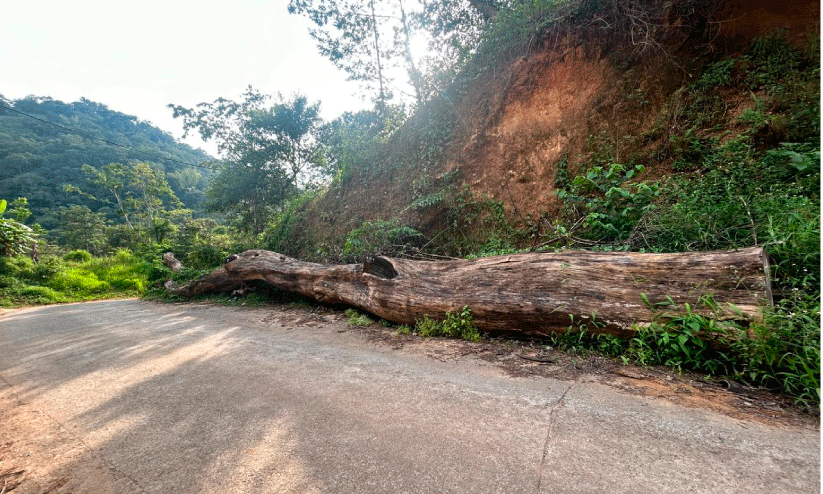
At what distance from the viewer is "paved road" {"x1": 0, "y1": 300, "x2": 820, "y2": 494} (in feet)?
3.93

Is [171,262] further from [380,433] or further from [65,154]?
[65,154]

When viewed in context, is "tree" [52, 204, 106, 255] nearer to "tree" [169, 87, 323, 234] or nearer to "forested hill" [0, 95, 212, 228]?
"forested hill" [0, 95, 212, 228]

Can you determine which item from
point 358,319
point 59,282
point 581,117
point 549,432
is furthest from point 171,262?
point 549,432

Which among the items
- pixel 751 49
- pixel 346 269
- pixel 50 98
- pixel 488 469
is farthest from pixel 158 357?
pixel 50 98

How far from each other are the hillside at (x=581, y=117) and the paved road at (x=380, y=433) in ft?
7.38

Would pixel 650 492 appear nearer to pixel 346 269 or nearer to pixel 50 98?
pixel 346 269

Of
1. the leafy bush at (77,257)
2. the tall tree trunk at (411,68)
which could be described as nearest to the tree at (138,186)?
the leafy bush at (77,257)

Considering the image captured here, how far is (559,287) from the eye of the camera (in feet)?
9.23

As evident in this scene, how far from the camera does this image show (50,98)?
51.2 m

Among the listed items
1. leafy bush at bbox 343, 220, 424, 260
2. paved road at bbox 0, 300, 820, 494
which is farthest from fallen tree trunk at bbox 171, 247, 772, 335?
leafy bush at bbox 343, 220, 424, 260

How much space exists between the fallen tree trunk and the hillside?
818mm

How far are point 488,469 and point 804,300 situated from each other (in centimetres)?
237

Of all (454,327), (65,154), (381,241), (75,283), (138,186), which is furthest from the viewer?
(65,154)

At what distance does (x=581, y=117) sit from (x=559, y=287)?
4.24 meters
